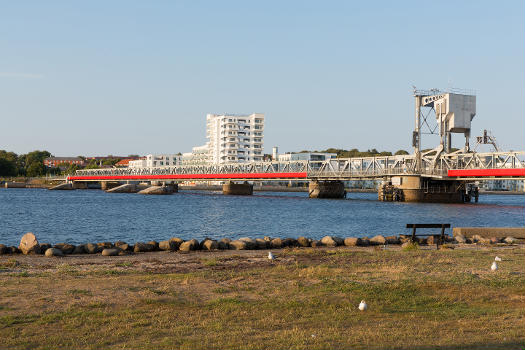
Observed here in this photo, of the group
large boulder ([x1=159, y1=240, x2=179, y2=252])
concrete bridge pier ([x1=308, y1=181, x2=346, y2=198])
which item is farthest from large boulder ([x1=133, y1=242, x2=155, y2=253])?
concrete bridge pier ([x1=308, y1=181, x2=346, y2=198])

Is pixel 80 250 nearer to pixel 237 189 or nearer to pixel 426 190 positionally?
pixel 426 190

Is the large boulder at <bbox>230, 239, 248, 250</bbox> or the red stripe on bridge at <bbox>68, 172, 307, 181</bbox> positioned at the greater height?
the red stripe on bridge at <bbox>68, 172, 307, 181</bbox>

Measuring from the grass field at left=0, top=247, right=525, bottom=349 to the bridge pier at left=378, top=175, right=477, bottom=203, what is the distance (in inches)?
3531

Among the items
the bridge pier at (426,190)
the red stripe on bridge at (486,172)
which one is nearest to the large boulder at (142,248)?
the red stripe on bridge at (486,172)

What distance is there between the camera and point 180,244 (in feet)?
91.9

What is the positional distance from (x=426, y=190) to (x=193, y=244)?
90.2 metres

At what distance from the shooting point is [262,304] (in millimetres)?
14648

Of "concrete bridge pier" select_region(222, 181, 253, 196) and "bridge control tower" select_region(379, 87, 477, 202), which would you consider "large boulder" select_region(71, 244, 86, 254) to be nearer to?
"bridge control tower" select_region(379, 87, 477, 202)

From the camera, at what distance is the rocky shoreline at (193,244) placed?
2552 centimetres

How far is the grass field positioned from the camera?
449 inches

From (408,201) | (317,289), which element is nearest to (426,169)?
(408,201)

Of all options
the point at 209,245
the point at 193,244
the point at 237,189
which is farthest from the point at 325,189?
the point at 193,244

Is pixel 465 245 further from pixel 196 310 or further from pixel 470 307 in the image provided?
pixel 196 310

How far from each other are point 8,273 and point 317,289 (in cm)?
1023
